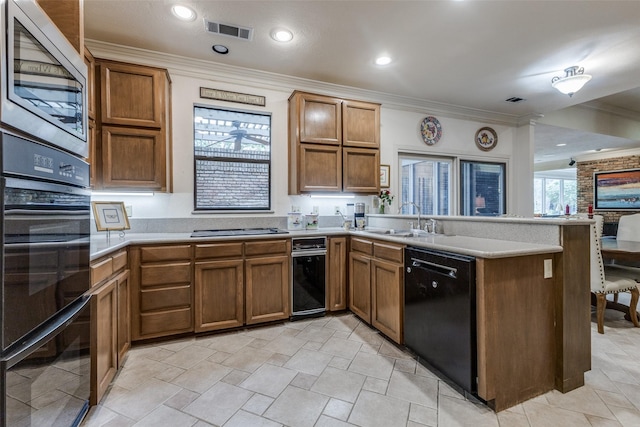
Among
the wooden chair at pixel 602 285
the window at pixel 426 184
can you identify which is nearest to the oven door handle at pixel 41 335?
the wooden chair at pixel 602 285

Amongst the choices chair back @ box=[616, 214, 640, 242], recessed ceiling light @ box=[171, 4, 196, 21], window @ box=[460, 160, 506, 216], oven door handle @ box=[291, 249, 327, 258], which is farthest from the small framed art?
chair back @ box=[616, 214, 640, 242]

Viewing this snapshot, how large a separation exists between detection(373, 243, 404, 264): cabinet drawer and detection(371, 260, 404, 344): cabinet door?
0.05 meters

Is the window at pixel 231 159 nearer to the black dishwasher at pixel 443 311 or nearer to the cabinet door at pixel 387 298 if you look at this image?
the cabinet door at pixel 387 298

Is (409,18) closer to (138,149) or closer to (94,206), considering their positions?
(138,149)

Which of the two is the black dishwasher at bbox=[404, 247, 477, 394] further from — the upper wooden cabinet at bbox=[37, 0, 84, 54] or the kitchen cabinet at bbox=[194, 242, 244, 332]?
the upper wooden cabinet at bbox=[37, 0, 84, 54]

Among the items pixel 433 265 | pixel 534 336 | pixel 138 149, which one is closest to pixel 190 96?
pixel 138 149

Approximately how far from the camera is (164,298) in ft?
8.30

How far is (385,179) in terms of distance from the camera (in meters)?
4.17

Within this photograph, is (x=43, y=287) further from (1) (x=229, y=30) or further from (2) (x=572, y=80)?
(2) (x=572, y=80)

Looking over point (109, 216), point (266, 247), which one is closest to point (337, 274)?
point (266, 247)

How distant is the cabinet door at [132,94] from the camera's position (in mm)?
2582

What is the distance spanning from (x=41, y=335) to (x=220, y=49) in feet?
9.14

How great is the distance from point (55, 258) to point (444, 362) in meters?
2.22

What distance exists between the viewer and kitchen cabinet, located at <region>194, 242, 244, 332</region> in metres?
2.63
